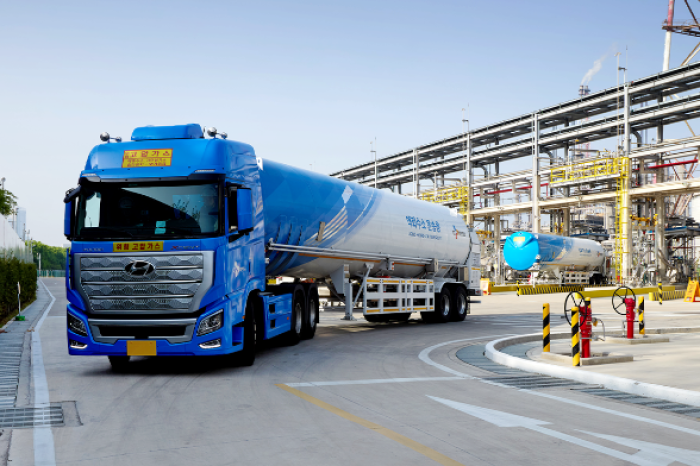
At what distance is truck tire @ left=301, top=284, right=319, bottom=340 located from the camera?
13.6 meters

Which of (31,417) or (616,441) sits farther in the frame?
(31,417)

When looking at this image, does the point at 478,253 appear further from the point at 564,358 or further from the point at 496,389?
the point at 496,389

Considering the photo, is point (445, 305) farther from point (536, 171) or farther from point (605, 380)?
point (536, 171)

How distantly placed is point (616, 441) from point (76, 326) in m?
7.36

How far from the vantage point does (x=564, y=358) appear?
1046 centimetres

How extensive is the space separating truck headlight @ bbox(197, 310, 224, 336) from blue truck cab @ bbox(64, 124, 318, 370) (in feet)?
0.05

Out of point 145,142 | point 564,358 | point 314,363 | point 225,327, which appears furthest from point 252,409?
point 564,358

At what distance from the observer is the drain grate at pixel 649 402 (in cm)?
714

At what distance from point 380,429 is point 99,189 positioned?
5.68 metres

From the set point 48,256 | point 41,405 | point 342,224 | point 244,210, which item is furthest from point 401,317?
point 48,256

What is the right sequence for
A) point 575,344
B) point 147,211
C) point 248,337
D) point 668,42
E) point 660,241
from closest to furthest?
point 147,211 < point 248,337 < point 575,344 < point 660,241 < point 668,42

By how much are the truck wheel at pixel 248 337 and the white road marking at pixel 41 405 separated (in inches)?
113

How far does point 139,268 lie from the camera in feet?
28.3

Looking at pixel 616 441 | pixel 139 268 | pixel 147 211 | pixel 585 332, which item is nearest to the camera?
pixel 616 441
